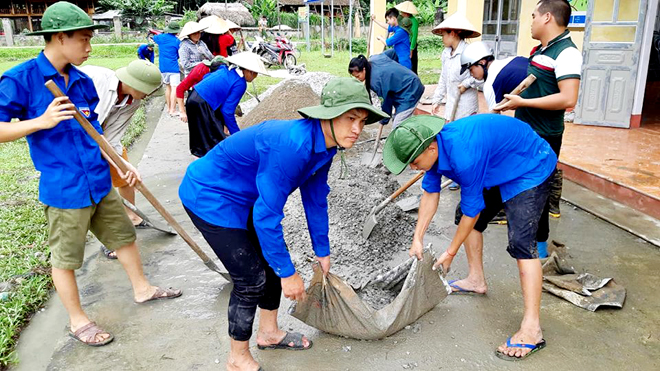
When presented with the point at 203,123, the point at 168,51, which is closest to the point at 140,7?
the point at 168,51

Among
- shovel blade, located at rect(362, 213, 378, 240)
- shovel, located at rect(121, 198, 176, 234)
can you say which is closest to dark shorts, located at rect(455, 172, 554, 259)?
shovel blade, located at rect(362, 213, 378, 240)

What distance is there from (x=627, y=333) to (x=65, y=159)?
2885 millimetres

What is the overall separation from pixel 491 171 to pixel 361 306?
881 millimetres

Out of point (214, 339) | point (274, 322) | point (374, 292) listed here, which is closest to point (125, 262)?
point (214, 339)

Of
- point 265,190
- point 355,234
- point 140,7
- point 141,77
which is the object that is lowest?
point 355,234

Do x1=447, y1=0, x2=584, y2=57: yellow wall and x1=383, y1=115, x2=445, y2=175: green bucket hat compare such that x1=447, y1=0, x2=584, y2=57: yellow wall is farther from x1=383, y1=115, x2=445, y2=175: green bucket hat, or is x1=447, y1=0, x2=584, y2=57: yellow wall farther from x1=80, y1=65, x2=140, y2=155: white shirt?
x1=80, y1=65, x2=140, y2=155: white shirt

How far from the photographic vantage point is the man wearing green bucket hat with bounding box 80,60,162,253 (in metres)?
3.09

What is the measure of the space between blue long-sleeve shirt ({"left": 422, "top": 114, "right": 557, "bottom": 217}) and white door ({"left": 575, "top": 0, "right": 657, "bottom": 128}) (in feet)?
14.4

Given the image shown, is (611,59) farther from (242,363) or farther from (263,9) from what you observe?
(263,9)

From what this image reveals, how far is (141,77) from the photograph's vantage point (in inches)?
122

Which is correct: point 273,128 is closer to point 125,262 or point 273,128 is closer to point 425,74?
point 125,262

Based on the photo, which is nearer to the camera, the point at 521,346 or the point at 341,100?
the point at 341,100

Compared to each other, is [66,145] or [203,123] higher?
[66,145]

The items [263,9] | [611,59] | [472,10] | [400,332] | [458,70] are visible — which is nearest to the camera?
[400,332]
